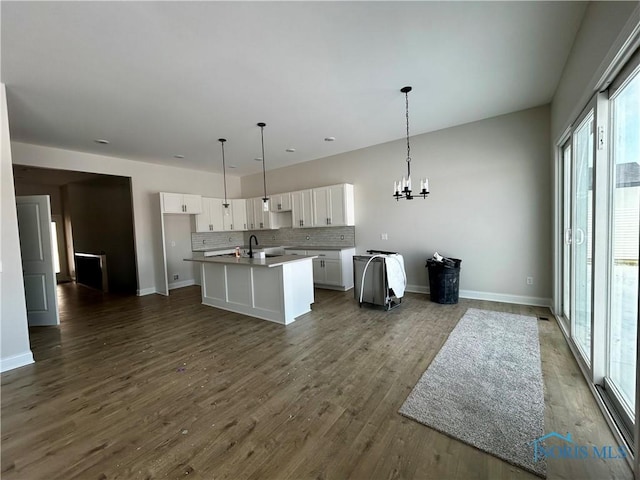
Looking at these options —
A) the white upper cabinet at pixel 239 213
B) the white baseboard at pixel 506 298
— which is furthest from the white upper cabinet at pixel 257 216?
the white baseboard at pixel 506 298

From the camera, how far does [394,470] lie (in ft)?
4.91

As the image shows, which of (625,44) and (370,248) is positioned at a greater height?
(625,44)

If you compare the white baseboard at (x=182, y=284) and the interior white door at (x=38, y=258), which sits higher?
the interior white door at (x=38, y=258)

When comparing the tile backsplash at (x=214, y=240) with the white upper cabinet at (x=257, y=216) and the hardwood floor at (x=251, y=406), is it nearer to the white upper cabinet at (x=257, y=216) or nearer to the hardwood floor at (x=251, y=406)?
the white upper cabinet at (x=257, y=216)

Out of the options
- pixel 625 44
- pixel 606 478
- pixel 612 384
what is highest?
pixel 625 44

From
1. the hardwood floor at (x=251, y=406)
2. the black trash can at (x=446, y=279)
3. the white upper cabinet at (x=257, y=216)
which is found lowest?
the hardwood floor at (x=251, y=406)

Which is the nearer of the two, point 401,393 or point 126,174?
point 401,393

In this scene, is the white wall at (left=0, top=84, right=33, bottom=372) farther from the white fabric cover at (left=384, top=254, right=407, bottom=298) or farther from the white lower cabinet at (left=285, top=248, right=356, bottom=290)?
the white fabric cover at (left=384, top=254, right=407, bottom=298)

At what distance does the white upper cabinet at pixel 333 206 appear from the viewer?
5680 millimetres

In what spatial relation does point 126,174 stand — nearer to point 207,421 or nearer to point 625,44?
point 207,421

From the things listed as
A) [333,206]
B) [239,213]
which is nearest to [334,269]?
[333,206]

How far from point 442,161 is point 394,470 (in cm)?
454

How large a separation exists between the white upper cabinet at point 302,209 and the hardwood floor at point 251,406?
304 cm

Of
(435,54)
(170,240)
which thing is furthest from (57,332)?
(435,54)
